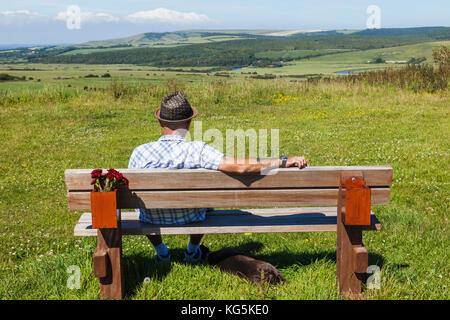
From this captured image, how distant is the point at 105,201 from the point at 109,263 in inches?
23.3

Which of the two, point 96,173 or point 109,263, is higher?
point 96,173

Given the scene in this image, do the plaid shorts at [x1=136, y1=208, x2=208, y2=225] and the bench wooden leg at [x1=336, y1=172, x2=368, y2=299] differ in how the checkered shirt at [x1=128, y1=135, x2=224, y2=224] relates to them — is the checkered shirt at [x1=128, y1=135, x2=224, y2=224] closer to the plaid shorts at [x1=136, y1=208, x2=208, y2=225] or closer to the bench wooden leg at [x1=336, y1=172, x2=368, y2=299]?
the plaid shorts at [x1=136, y1=208, x2=208, y2=225]

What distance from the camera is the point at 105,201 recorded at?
3320 millimetres

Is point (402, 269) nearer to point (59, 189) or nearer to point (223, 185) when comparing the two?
point (223, 185)

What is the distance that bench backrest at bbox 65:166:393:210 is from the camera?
3.46 m

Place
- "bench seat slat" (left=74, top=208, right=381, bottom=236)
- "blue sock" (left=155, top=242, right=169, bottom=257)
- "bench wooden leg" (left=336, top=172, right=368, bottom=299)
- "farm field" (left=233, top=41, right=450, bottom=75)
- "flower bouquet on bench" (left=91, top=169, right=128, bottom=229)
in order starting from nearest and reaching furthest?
"flower bouquet on bench" (left=91, top=169, right=128, bottom=229) → "bench wooden leg" (left=336, top=172, right=368, bottom=299) → "bench seat slat" (left=74, top=208, right=381, bottom=236) → "blue sock" (left=155, top=242, right=169, bottom=257) → "farm field" (left=233, top=41, right=450, bottom=75)

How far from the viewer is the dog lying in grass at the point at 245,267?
393 cm

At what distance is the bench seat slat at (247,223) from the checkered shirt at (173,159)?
0.08 meters

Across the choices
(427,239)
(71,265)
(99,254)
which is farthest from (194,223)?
(427,239)

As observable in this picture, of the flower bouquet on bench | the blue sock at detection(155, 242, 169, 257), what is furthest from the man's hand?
the blue sock at detection(155, 242, 169, 257)

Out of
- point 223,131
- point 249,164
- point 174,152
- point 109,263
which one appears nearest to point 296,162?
point 249,164

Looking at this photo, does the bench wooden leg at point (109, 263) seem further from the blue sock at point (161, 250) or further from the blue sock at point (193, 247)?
the blue sock at point (193, 247)

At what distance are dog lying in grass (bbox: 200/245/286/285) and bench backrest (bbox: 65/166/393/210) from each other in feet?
2.55

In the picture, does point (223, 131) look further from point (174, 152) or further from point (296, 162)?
point (296, 162)
